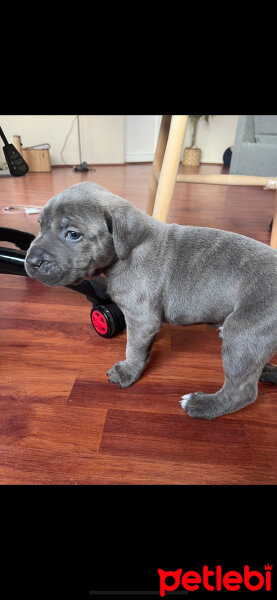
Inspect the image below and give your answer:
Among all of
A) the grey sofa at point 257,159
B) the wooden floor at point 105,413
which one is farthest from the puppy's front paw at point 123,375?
the grey sofa at point 257,159

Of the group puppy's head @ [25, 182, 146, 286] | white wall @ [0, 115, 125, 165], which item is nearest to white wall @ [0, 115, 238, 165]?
white wall @ [0, 115, 125, 165]

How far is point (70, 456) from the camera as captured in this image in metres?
0.85

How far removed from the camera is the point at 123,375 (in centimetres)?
107

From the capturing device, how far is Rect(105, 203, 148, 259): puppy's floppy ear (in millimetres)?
847

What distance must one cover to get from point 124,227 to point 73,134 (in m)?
5.66

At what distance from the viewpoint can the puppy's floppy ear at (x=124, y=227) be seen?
847 millimetres

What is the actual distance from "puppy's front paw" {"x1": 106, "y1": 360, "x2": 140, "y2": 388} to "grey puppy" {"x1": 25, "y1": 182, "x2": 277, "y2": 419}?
0.24ft

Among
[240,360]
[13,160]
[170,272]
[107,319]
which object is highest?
[13,160]

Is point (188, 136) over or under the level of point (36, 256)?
over

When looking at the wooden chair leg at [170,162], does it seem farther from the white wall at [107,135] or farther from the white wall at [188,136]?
the white wall at [188,136]
